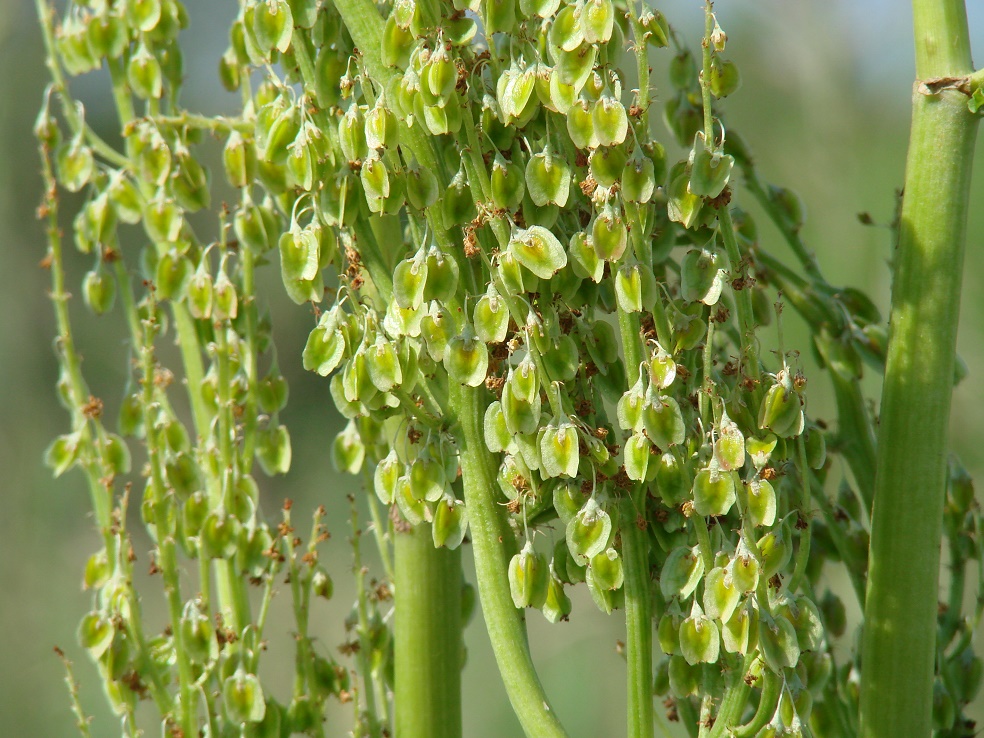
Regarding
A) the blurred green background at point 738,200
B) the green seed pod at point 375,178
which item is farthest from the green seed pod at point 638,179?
the blurred green background at point 738,200

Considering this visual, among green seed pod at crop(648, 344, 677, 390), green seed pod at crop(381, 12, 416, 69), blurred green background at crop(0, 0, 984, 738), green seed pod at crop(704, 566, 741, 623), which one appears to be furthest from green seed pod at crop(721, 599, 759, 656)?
blurred green background at crop(0, 0, 984, 738)

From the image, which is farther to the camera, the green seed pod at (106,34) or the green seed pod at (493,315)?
the green seed pod at (106,34)

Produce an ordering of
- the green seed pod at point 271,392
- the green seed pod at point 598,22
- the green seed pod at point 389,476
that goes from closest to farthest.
→ the green seed pod at point 598,22, the green seed pod at point 389,476, the green seed pod at point 271,392

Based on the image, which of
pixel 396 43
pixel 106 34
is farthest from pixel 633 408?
pixel 106 34

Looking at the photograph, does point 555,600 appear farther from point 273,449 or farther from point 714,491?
point 273,449

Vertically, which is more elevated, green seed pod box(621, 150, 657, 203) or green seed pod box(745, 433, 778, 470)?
green seed pod box(621, 150, 657, 203)

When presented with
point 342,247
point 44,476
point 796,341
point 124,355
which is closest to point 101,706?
point 44,476

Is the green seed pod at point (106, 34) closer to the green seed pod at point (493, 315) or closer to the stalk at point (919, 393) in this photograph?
the green seed pod at point (493, 315)

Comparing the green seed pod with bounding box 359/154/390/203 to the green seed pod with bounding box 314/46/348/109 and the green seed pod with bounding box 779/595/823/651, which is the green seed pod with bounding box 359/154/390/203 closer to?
the green seed pod with bounding box 314/46/348/109
